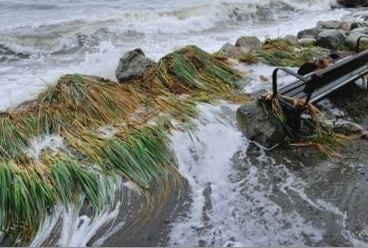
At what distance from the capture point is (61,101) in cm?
581

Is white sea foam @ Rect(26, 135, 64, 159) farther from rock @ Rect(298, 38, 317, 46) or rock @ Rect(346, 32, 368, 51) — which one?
rock @ Rect(346, 32, 368, 51)

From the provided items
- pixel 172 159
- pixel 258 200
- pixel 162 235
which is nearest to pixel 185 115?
pixel 172 159

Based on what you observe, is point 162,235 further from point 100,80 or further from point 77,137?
point 100,80

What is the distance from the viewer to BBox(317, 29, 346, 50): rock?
8852 millimetres

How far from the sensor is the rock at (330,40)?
29.0 ft

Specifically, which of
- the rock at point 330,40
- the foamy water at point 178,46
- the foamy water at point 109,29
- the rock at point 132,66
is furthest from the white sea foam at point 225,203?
the rock at point 330,40

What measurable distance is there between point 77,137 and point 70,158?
546 mm

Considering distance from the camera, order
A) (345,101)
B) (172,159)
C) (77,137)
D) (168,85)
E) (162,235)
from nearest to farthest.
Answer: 1. (162,235)
2. (172,159)
3. (77,137)
4. (345,101)
5. (168,85)

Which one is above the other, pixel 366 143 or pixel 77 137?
pixel 77 137

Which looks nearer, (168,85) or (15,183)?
(15,183)

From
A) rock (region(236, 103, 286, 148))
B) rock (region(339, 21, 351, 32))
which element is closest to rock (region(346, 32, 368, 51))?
rock (region(339, 21, 351, 32))

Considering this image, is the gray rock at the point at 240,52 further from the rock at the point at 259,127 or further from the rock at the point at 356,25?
the rock at the point at 356,25

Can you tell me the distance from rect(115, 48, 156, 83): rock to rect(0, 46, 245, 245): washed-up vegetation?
7.2 inches

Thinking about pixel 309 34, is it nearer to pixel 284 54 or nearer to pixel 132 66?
pixel 284 54
